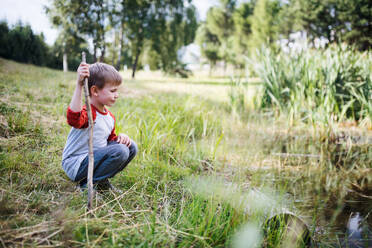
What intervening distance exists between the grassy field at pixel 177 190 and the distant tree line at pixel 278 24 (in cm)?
238

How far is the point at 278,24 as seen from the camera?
63.2 ft

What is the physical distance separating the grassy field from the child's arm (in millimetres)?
433

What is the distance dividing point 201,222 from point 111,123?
2.47ft

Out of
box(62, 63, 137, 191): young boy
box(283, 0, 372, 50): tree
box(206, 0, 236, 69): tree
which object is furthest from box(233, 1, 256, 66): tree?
box(62, 63, 137, 191): young boy

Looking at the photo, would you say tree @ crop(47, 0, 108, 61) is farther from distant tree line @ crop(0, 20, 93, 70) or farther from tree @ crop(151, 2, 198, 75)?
tree @ crop(151, 2, 198, 75)

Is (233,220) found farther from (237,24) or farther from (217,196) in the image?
(237,24)

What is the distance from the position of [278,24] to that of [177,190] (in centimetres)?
2080

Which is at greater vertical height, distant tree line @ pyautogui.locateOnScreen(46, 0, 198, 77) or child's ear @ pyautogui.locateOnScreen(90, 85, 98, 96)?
distant tree line @ pyautogui.locateOnScreen(46, 0, 198, 77)

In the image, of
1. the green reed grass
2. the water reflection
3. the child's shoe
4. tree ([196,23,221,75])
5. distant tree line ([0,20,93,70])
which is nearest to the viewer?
the water reflection

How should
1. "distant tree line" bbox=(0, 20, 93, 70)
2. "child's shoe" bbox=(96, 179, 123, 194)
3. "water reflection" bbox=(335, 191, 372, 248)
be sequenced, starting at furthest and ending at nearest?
1. "distant tree line" bbox=(0, 20, 93, 70)
2. "child's shoe" bbox=(96, 179, 123, 194)
3. "water reflection" bbox=(335, 191, 372, 248)

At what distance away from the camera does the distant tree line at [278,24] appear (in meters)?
8.77

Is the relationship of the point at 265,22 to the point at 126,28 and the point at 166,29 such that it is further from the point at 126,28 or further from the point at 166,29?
the point at 126,28

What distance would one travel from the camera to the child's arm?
100 centimetres

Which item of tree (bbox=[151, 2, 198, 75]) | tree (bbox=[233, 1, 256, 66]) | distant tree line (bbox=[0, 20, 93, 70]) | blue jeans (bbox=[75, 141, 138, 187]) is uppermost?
tree (bbox=[233, 1, 256, 66])
